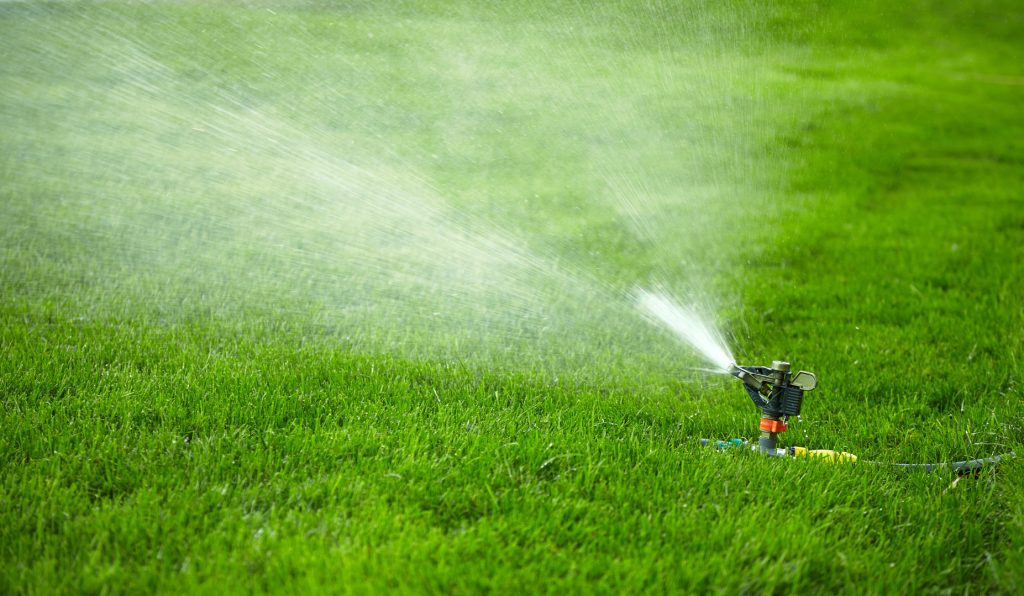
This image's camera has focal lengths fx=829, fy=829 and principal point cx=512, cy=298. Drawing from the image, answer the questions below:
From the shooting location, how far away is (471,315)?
4.56 metres

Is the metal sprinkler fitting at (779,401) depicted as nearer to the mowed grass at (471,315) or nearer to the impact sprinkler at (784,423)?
the impact sprinkler at (784,423)

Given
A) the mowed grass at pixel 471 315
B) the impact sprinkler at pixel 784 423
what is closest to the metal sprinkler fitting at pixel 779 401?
the impact sprinkler at pixel 784 423

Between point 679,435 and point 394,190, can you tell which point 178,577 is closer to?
point 679,435

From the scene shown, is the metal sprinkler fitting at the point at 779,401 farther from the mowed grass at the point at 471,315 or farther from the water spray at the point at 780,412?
the mowed grass at the point at 471,315

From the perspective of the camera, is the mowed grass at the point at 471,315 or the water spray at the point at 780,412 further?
the water spray at the point at 780,412

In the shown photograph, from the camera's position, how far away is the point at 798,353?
14.3 feet

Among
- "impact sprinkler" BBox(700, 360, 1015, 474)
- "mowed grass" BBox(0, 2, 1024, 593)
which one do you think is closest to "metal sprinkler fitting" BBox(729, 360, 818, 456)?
"impact sprinkler" BBox(700, 360, 1015, 474)

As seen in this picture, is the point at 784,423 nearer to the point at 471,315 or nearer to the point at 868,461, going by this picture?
the point at 868,461

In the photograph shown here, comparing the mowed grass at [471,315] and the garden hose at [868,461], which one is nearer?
the mowed grass at [471,315]

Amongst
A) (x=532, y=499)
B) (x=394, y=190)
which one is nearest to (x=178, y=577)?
(x=532, y=499)

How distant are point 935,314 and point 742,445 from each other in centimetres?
238

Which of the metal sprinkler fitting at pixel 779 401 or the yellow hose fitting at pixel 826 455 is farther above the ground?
the metal sprinkler fitting at pixel 779 401

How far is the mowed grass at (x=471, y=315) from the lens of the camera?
2.40 meters

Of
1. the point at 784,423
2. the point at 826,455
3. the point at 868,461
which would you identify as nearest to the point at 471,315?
the point at 784,423
